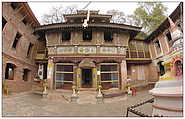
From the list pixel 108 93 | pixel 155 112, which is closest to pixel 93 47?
pixel 108 93

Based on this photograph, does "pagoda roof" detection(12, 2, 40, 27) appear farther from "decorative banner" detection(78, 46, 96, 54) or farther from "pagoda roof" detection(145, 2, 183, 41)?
Answer: "pagoda roof" detection(145, 2, 183, 41)

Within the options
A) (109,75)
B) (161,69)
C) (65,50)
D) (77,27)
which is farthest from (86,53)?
(161,69)

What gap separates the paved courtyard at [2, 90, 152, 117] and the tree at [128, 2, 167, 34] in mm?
12820

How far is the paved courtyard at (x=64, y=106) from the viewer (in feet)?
24.8

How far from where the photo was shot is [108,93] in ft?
40.0

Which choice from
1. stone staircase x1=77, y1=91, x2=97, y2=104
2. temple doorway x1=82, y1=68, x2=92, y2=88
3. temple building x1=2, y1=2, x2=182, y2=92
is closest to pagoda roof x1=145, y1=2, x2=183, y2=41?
temple building x1=2, y1=2, x2=182, y2=92

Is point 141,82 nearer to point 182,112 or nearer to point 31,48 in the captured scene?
point 182,112

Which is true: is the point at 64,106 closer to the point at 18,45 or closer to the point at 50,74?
the point at 50,74

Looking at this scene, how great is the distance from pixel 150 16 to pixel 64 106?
17541 millimetres

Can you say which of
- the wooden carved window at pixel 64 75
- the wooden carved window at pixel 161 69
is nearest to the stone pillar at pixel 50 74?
the wooden carved window at pixel 64 75

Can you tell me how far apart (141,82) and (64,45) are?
8758 millimetres

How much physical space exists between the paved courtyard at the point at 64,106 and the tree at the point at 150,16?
42.1 ft

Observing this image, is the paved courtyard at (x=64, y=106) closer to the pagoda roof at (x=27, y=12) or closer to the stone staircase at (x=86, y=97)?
the stone staircase at (x=86, y=97)

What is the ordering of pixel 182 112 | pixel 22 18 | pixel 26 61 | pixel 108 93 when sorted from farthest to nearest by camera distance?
pixel 26 61 → pixel 22 18 → pixel 108 93 → pixel 182 112
